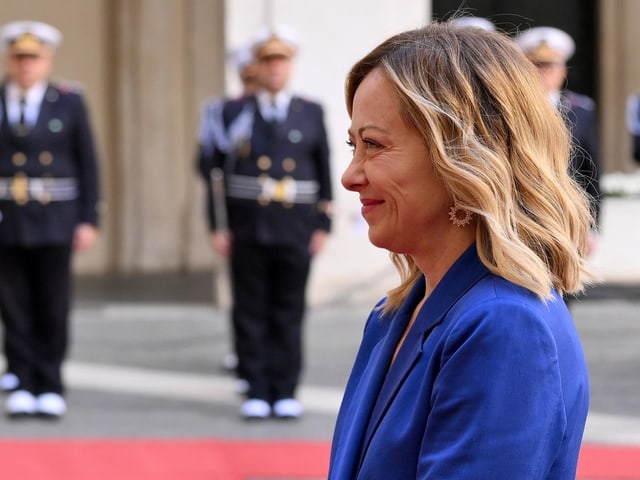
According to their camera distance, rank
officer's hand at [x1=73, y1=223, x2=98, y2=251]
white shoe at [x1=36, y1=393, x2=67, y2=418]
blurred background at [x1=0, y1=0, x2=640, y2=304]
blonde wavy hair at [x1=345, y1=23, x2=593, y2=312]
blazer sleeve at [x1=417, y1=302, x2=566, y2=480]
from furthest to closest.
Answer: blurred background at [x1=0, y1=0, x2=640, y2=304], officer's hand at [x1=73, y1=223, x2=98, y2=251], white shoe at [x1=36, y1=393, x2=67, y2=418], blonde wavy hair at [x1=345, y1=23, x2=593, y2=312], blazer sleeve at [x1=417, y1=302, x2=566, y2=480]

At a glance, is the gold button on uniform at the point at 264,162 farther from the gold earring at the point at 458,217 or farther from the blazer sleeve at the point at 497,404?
the blazer sleeve at the point at 497,404

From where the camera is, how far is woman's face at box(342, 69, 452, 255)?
5.85 feet

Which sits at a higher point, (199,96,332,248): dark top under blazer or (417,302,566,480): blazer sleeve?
(417,302,566,480): blazer sleeve

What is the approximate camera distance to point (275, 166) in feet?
21.9

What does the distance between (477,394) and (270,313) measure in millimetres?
5112

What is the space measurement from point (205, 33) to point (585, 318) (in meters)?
4.69

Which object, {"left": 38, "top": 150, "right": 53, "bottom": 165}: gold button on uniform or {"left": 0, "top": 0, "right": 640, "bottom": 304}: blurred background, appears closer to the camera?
{"left": 38, "top": 150, "right": 53, "bottom": 165}: gold button on uniform

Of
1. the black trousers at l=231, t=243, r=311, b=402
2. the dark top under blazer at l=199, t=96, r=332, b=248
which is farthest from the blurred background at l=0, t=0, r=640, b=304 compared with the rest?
the black trousers at l=231, t=243, r=311, b=402

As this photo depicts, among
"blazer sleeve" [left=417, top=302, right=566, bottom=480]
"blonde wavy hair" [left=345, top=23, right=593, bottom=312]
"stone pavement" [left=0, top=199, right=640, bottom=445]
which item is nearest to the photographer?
"blazer sleeve" [left=417, top=302, right=566, bottom=480]

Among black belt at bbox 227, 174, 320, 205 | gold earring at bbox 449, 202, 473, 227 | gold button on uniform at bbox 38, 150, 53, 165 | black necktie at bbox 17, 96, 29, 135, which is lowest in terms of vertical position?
black belt at bbox 227, 174, 320, 205

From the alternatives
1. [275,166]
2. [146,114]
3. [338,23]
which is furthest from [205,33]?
[275,166]

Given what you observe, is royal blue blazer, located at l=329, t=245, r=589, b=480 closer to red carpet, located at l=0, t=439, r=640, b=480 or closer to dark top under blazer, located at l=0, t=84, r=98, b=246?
red carpet, located at l=0, t=439, r=640, b=480

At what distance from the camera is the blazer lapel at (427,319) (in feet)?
5.75

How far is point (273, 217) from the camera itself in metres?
6.61
